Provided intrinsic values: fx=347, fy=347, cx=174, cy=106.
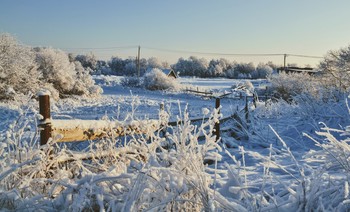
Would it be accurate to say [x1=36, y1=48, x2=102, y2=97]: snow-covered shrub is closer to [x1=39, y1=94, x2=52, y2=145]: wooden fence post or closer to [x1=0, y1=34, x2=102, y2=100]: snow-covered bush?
[x1=0, y1=34, x2=102, y2=100]: snow-covered bush

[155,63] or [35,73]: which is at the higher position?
[155,63]

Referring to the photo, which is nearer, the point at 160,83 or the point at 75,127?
the point at 75,127

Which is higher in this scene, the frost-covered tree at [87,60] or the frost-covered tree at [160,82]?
the frost-covered tree at [87,60]

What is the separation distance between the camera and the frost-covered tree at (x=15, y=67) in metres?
20.5

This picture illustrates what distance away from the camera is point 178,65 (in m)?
106

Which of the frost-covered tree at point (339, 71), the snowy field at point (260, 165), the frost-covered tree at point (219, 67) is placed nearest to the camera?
the snowy field at point (260, 165)

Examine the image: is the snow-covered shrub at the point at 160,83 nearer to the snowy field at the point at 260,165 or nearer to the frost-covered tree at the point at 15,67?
the snowy field at the point at 260,165

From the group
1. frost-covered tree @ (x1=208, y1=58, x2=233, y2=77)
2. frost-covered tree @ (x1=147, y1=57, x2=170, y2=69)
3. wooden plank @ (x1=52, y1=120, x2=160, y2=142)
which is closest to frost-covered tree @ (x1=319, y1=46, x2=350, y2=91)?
wooden plank @ (x1=52, y1=120, x2=160, y2=142)

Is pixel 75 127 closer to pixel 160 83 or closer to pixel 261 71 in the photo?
pixel 160 83

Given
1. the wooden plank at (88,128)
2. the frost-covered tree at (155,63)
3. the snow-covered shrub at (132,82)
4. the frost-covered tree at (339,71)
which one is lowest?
the snow-covered shrub at (132,82)

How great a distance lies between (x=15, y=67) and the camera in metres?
20.7

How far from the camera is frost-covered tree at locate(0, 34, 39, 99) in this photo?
20.5m

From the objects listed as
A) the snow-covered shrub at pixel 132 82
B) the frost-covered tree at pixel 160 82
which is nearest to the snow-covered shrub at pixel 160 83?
the frost-covered tree at pixel 160 82

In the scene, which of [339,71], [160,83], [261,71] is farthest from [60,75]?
[261,71]
